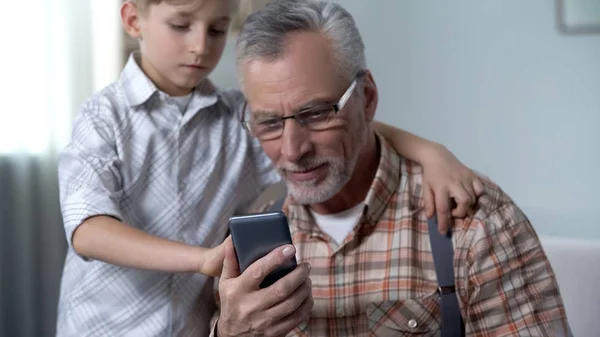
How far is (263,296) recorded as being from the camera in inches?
45.4

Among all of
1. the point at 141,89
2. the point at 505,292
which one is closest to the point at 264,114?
the point at 141,89

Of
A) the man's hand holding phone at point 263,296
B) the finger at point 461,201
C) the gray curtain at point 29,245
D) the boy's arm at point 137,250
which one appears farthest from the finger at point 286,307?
the gray curtain at point 29,245

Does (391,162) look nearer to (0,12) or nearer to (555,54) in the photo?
(555,54)

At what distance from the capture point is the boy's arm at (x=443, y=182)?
1.39 m

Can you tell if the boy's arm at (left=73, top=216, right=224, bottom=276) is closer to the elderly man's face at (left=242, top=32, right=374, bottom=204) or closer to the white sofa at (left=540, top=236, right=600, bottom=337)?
the elderly man's face at (left=242, top=32, right=374, bottom=204)

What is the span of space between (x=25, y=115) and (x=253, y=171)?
98cm

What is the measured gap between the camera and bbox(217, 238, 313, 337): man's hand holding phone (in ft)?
3.69

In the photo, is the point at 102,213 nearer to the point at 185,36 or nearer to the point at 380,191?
the point at 185,36

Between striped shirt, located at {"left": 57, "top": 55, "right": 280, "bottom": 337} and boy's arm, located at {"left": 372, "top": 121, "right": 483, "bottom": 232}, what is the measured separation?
405 millimetres

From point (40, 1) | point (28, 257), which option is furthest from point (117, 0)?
point (28, 257)

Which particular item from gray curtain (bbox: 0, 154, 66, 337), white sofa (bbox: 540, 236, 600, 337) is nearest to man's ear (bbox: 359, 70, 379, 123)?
white sofa (bbox: 540, 236, 600, 337)

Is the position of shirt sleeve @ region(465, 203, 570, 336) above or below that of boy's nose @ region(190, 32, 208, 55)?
below

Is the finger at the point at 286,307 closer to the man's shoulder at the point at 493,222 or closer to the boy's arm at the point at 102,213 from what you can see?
the boy's arm at the point at 102,213

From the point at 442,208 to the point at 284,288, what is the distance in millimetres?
395
